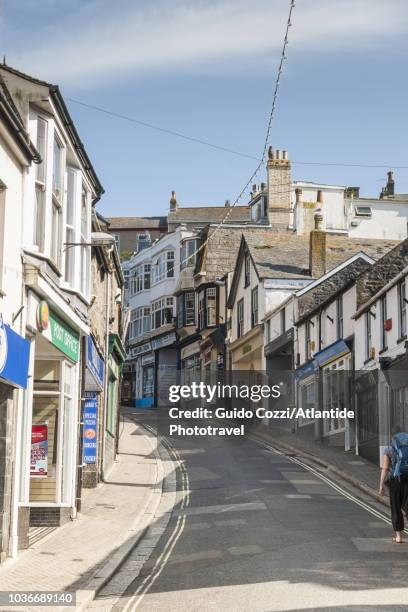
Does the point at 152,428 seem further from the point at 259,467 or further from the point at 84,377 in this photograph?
the point at 84,377

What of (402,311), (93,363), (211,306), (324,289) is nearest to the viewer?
(93,363)

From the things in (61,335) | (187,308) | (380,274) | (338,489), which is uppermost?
(187,308)

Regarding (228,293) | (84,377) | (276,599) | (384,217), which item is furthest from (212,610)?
(384,217)

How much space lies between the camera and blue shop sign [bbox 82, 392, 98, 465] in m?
23.2

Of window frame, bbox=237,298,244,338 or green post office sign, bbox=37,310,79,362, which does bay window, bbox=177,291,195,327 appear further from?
green post office sign, bbox=37,310,79,362

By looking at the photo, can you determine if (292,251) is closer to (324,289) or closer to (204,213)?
(324,289)

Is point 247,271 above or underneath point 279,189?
underneath

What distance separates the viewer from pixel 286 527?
1575 cm

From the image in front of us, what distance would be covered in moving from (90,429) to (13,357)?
11.4 metres

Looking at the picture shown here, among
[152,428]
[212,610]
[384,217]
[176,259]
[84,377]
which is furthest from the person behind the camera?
[176,259]

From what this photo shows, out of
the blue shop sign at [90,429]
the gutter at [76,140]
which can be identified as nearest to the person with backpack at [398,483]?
the gutter at [76,140]

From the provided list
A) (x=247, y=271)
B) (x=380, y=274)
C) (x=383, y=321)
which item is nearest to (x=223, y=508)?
(x=383, y=321)

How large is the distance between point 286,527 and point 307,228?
40.8 metres

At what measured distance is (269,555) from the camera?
1296 cm
